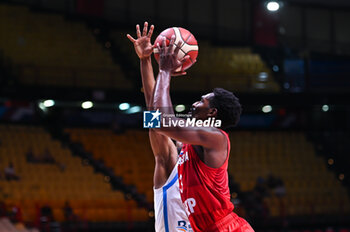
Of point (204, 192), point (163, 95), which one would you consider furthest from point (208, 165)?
point (163, 95)

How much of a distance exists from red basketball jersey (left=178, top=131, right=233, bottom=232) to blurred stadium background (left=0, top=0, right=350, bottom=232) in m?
7.47

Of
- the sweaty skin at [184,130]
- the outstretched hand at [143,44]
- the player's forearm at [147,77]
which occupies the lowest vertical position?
the sweaty skin at [184,130]

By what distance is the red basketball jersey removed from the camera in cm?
298

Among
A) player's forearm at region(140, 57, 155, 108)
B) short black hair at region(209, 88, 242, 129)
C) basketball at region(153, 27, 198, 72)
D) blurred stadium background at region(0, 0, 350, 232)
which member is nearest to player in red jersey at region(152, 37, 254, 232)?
short black hair at region(209, 88, 242, 129)

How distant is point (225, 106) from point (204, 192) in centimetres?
57

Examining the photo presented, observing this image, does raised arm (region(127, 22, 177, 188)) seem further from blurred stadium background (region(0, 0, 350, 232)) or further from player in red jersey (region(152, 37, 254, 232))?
blurred stadium background (region(0, 0, 350, 232))

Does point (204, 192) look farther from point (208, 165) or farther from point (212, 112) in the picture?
point (212, 112)

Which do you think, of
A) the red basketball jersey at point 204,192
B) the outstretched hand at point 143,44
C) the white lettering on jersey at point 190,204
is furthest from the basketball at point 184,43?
the white lettering on jersey at point 190,204

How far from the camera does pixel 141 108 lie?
45.6 feet

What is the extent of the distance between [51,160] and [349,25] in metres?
11.7

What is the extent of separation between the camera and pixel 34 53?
1331 cm

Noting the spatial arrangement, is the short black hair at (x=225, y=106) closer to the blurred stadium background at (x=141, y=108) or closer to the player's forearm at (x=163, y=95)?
the player's forearm at (x=163, y=95)

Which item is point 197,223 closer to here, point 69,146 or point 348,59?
point 69,146

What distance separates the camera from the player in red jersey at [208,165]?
2869 mm
